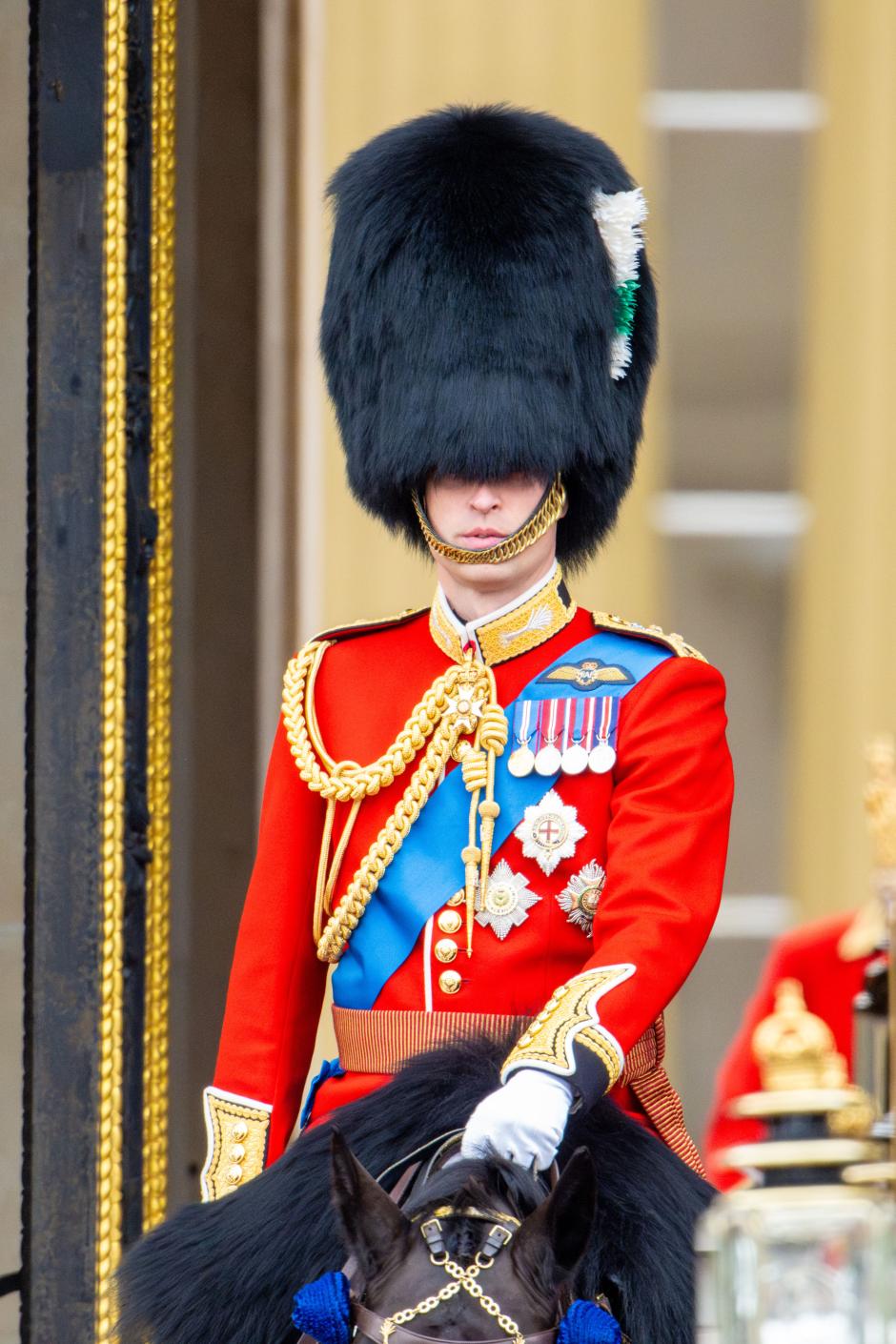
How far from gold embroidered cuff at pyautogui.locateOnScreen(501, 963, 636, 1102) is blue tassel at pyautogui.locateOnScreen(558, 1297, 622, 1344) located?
0.78ft

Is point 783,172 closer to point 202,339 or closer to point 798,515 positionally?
point 798,515

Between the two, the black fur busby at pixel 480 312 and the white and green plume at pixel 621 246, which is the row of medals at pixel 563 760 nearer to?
the black fur busby at pixel 480 312

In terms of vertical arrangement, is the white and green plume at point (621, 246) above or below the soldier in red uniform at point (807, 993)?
above

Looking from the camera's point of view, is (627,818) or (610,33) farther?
(610,33)

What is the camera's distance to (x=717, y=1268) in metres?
1.56

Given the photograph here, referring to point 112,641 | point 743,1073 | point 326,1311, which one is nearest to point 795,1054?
point 326,1311

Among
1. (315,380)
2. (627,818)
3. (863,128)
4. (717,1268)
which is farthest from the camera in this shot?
(315,380)

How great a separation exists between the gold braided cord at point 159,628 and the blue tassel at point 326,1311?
4.33 ft

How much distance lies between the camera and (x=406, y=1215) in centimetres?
198

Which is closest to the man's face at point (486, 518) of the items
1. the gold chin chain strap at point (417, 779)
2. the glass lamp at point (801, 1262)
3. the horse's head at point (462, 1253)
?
the gold chin chain strap at point (417, 779)

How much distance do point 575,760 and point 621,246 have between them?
59 centimetres

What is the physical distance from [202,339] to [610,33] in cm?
83

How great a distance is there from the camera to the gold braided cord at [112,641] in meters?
3.20

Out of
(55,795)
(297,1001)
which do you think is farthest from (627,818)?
(55,795)
